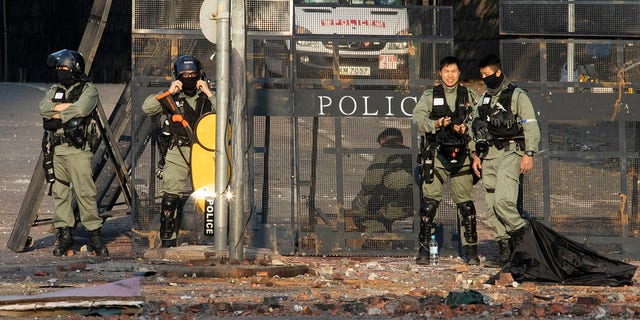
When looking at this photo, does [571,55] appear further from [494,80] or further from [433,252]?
[433,252]

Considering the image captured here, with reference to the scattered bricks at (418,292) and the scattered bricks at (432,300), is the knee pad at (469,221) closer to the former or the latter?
the scattered bricks at (418,292)

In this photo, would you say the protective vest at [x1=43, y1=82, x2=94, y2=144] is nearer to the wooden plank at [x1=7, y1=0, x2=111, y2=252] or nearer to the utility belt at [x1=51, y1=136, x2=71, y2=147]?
the utility belt at [x1=51, y1=136, x2=71, y2=147]

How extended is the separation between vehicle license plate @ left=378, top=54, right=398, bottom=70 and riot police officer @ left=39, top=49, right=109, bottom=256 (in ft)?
8.90

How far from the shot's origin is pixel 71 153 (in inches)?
542

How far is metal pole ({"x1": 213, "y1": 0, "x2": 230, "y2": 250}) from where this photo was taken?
1249 centimetres

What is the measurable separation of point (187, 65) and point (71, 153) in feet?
4.67

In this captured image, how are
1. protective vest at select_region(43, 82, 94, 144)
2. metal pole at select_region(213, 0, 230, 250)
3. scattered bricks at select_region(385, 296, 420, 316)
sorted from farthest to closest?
1. protective vest at select_region(43, 82, 94, 144)
2. metal pole at select_region(213, 0, 230, 250)
3. scattered bricks at select_region(385, 296, 420, 316)

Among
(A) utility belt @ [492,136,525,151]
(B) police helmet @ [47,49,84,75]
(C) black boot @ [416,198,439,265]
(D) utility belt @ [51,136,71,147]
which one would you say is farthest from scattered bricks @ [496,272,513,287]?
(B) police helmet @ [47,49,84,75]

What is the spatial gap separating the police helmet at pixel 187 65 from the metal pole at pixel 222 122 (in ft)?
2.76

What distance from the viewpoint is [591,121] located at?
14031mm

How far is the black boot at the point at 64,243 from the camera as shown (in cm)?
1373

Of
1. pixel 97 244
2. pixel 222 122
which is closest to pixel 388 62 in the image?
pixel 222 122

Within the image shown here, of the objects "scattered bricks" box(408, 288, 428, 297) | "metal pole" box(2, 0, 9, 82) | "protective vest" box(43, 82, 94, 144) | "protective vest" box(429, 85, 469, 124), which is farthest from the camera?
"metal pole" box(2, 0, 9, 82)

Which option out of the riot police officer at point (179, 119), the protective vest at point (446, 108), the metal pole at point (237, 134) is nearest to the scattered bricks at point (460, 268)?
the protective vest at point (446, 108)
